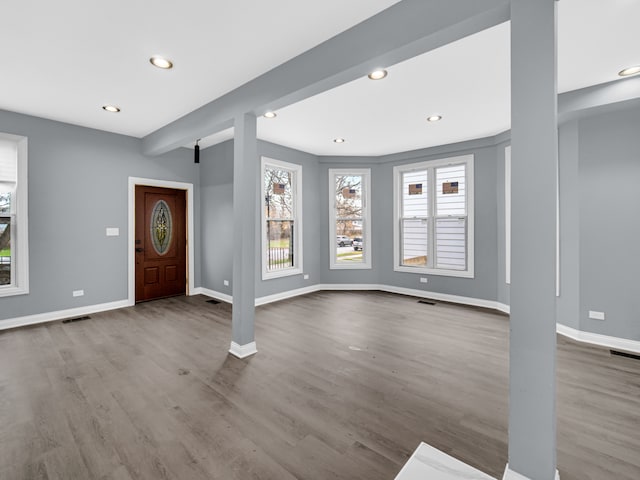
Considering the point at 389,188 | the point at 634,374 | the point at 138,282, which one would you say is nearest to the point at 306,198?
the point at 389,188

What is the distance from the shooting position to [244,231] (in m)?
3.10

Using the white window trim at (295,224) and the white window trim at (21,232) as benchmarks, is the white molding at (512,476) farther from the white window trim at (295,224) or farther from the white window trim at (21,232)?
the white window trim at (21,232)

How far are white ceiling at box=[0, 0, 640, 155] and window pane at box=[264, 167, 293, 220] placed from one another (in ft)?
3.94

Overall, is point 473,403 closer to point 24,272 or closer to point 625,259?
point 625,259

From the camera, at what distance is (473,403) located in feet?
7.41

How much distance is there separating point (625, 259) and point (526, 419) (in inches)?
119

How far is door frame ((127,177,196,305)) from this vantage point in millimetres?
5012

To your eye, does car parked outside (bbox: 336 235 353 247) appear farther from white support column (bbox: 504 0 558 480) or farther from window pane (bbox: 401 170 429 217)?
white support column (bbox: 504 0 558 480)

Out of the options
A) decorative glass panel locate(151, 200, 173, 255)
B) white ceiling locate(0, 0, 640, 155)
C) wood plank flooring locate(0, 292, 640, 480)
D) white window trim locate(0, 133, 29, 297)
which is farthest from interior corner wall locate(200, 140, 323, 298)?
white window trim locate(0, 133, 29, 297)

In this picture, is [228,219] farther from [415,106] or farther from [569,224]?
[569,224]

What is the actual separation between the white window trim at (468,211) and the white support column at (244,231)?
144 inches

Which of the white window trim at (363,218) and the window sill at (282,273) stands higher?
the white window trim at (363,218)

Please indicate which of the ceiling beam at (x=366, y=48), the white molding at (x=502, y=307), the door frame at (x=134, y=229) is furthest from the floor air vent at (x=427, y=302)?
the door frame at (x=134, y=229)

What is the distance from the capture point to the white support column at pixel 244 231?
309 centimetres
